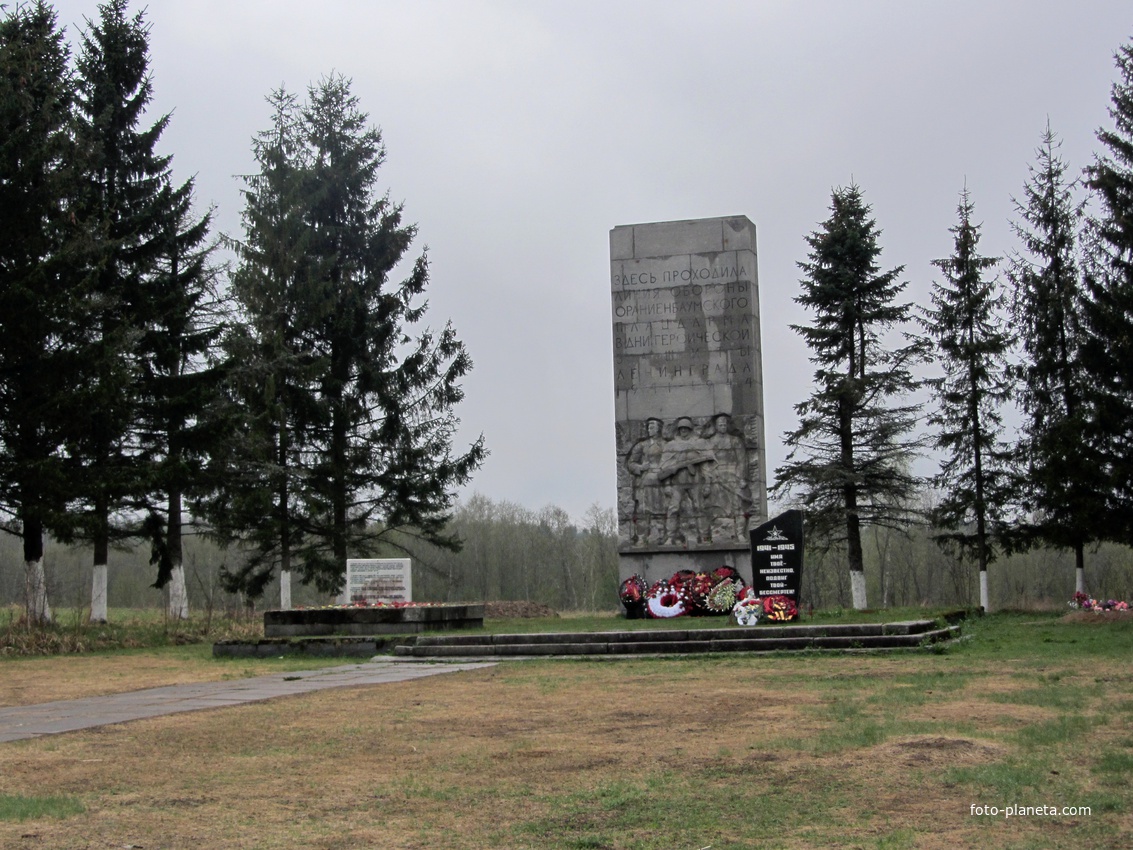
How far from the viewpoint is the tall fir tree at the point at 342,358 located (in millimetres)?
29641

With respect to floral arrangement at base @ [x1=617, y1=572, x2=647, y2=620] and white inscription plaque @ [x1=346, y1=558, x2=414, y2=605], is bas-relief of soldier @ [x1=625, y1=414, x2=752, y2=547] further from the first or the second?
white inscription plaque @ [x1=346, y1=558, x2=414, y2=605]

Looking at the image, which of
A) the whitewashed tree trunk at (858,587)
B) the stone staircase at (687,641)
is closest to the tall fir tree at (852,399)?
the whitewashed tree trunk at (858,587)

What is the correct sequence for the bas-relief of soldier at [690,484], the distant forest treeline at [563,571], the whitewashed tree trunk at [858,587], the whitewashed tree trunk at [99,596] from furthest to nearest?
the distant forest treeline at [563,571] < the whitewashed tree trunk at [858,587] < the whitewashed tree trunk at [99,596] < the bas-relief of soldier at [690,484]

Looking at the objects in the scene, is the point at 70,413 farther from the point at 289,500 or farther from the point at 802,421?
the point at 802,421

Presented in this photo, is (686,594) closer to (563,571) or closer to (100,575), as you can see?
(100,575)

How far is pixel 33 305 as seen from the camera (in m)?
21.1

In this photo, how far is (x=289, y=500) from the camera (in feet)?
98.5

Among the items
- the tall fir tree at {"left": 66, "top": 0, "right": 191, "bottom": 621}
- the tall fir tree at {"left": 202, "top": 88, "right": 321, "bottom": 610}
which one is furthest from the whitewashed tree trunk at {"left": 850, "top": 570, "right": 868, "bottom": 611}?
the tall fir tree at {"left": 66, "top": 0, "right": 191, "bottom": 621}

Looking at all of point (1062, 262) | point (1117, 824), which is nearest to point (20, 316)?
point (1117, 824)

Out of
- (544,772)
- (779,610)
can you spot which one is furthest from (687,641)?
(544,772)

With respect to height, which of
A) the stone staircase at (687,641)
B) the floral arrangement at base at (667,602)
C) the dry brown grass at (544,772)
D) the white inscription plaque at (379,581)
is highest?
the white inscription plaque at (379,581)

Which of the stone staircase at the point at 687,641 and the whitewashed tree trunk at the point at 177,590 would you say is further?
the whitewashed tree trunk at the point at 177,590

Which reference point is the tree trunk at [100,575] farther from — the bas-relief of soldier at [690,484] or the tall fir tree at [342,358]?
the bas-relief of soldier at [690,484]

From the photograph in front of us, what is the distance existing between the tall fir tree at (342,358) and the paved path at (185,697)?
1412 cm
